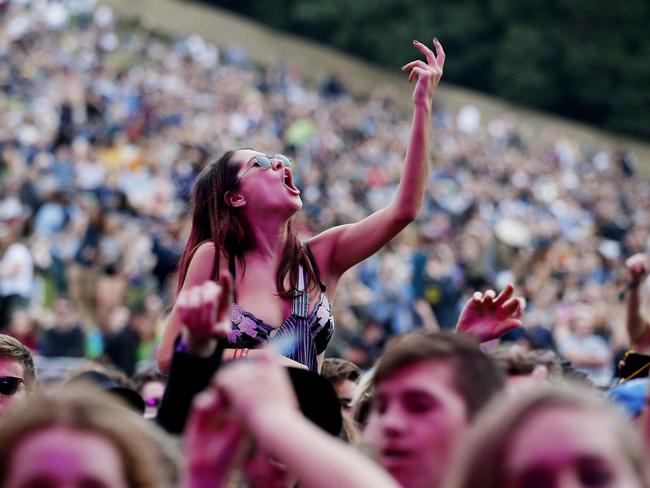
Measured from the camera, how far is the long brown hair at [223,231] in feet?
14.1

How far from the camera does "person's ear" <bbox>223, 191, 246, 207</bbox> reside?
4.46m

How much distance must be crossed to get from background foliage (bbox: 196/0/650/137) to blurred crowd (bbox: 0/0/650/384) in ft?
24.6

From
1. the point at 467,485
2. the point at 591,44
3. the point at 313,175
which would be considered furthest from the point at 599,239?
the point at 467,485

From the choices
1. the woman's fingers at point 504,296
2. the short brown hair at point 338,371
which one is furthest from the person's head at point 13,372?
the woman's fingers at point 504,296

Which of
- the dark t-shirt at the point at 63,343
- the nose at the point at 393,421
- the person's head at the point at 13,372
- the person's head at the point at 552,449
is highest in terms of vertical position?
the person's head at the point at 552,449

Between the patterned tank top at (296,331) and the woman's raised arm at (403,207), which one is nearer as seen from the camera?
the patterned tank top at (296,331)

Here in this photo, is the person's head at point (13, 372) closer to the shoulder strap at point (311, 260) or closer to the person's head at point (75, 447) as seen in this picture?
the shoulder strap at point (311, 260)

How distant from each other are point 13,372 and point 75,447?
2.10m

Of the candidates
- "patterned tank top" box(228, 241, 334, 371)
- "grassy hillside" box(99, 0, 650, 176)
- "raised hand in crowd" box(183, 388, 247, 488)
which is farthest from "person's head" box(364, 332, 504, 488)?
"grassy hillside" box(99, 0, 650, 176)

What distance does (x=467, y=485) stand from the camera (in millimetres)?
1975

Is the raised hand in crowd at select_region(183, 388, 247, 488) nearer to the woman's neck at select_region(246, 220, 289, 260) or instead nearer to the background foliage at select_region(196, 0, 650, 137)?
the woman's neck at select_region(246, 220, 289, 260)

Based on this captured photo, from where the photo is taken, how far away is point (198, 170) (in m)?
11.0

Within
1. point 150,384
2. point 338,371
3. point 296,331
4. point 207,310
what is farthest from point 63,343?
point 207,310

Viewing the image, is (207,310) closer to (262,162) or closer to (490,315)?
(490,315)
